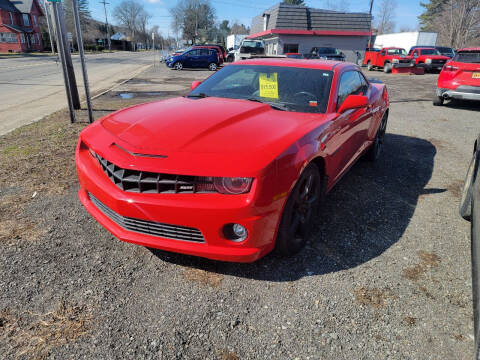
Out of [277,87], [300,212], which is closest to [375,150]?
[277,87]

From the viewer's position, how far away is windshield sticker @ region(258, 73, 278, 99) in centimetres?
328

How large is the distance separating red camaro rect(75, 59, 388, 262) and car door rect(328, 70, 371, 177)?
3 centimetres

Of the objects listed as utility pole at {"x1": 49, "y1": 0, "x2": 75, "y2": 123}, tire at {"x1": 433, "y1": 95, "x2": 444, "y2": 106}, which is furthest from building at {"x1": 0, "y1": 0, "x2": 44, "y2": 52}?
tire at {"x1": 433, "y1": 95, "x2": 444, "y2": 106}

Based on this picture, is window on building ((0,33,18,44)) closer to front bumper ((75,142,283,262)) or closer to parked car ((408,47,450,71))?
parked car ((408,47,450,71))

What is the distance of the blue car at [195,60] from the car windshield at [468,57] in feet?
56.6

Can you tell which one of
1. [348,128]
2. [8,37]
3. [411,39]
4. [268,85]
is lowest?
[348,128]

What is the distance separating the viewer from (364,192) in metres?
4.06

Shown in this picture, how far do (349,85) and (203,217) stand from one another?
2.58 m

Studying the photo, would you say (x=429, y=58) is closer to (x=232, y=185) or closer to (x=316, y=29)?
(x=316, y=29)

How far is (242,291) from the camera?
7.68 feet

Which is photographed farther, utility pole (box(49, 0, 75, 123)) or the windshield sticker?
utility pole (box(49, 0, 75, 123))

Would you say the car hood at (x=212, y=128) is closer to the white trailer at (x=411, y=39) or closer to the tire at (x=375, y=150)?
the tire at (x=375, y=150)

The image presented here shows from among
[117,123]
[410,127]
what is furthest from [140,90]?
[117,123]

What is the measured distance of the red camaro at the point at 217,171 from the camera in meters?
2.07
